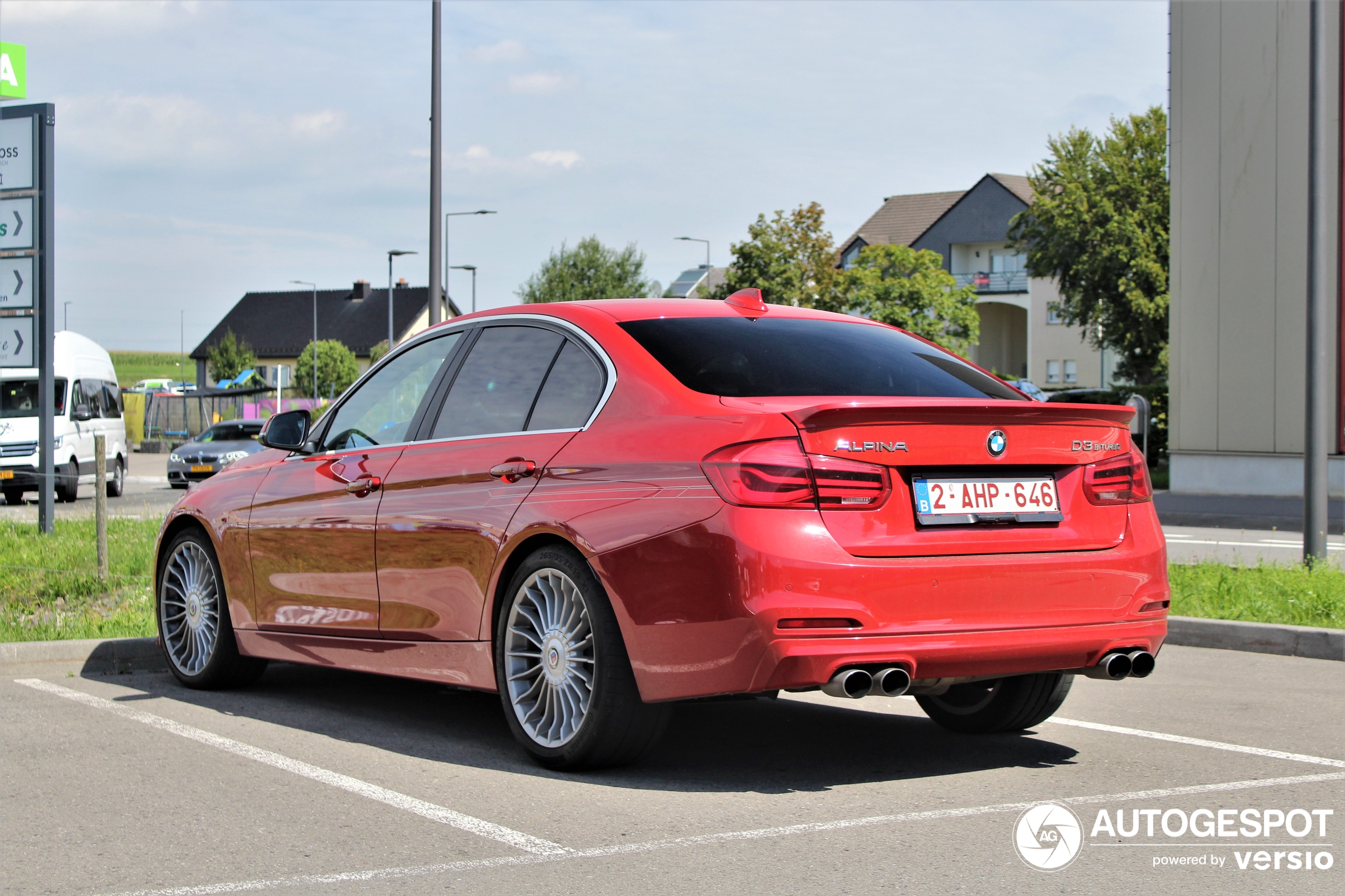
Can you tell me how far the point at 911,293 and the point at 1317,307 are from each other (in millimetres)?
42780

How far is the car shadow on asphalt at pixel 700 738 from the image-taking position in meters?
5.27

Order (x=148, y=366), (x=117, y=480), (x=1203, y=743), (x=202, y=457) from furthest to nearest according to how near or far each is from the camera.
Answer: (x=148, y=366)
(x=202, y=457)
(x=117, y=480)
(x=1203, y=743)

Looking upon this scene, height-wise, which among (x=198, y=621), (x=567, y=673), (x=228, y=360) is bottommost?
(x=198, y=621)

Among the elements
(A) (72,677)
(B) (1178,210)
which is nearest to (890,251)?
(B) (1178,210)

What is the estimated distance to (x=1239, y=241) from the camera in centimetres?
2281

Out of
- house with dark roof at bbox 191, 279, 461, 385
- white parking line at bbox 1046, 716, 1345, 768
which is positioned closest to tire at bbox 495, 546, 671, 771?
white parking line at bbox 1046, 716, 1345, 768

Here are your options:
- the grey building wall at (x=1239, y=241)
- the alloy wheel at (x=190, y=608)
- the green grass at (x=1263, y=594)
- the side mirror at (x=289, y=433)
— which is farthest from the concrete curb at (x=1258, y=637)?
the grey building wall at (x=1239, y=241)

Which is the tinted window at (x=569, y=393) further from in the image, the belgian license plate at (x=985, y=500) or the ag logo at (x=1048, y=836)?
the ag logo at (x=1048, y=836)

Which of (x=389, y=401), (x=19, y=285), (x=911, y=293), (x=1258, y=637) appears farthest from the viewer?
(x=911, y=293)

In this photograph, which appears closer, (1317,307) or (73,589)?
(73,589)

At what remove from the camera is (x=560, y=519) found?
5.16 meters

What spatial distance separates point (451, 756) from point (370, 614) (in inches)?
32.2

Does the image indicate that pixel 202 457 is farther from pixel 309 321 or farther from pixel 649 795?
pixel 309 321

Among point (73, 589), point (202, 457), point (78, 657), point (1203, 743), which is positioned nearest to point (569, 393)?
point (1203, 743)
